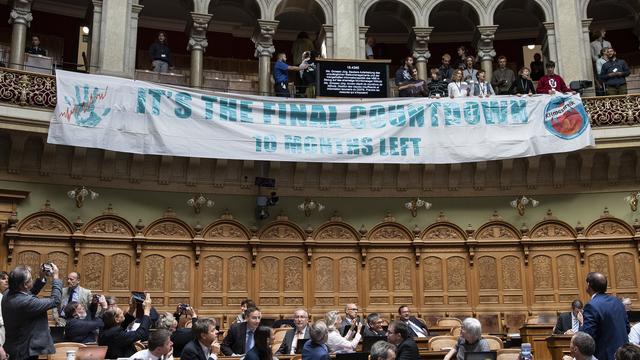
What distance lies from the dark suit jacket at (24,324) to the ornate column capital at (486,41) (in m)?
14.1

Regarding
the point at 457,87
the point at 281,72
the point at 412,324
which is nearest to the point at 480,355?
the point at 412,324

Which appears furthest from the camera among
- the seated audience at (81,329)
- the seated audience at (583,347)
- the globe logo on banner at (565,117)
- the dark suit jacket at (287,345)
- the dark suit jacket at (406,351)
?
the globe logo on banner at (565,117)

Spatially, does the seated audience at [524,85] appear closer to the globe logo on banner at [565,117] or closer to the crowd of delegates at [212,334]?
the globe logo on banner at [565,117]

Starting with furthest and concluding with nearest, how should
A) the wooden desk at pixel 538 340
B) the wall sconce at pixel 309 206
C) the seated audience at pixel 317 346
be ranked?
the wall sconce at pixel 309 206
the wooden desk at pixel 538 340
the seated audience at pixel 317 346

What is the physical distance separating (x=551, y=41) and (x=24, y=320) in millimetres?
14897

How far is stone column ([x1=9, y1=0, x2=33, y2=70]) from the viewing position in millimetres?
15203

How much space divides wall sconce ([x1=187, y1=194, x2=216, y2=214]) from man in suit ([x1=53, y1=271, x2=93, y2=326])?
335cm

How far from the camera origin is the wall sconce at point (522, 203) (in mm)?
15804

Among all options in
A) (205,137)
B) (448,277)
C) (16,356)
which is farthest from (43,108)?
(448,277)

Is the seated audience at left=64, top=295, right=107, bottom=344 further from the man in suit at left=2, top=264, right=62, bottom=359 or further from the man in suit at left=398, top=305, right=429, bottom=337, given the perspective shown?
the man in suit at left=398, top=305, right=429, bottom=337

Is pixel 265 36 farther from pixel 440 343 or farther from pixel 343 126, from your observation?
pixel 440 343

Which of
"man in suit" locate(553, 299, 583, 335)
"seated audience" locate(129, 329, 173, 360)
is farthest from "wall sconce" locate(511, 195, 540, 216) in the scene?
"seated audience" locate(129, 329, 173, 360)

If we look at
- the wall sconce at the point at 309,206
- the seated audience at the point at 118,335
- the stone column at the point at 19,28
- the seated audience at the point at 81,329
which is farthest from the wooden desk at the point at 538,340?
the stone column at the point at 19,28

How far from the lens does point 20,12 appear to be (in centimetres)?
1567
